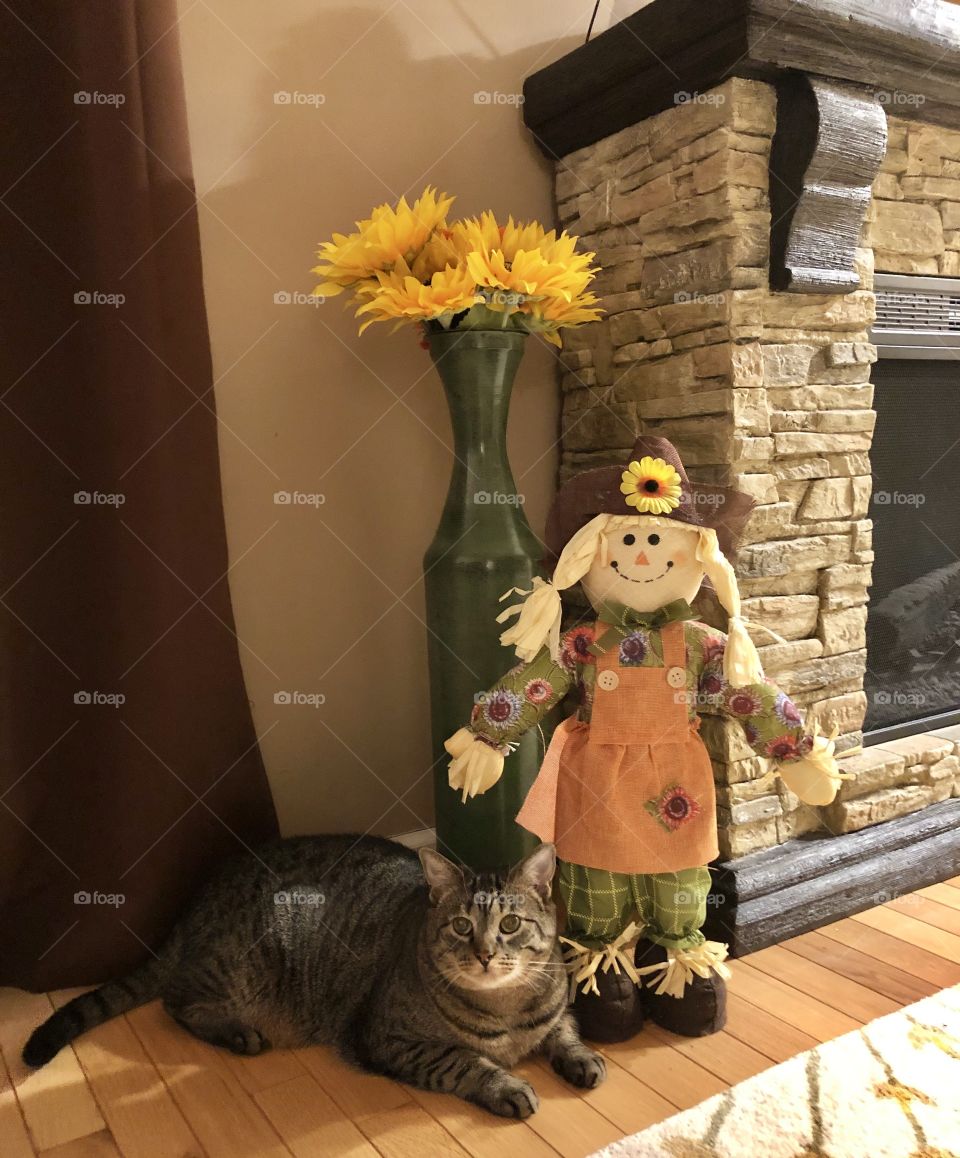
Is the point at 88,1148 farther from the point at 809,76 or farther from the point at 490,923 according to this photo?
the point at 809,76

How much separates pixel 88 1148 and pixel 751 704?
1.09m

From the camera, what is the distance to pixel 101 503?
148 cm

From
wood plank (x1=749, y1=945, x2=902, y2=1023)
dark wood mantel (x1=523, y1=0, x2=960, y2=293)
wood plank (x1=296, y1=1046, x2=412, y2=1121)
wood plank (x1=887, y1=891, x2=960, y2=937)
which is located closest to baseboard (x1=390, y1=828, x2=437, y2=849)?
wood plank (x1=296, y1=1046, x2=412, y2=1121)

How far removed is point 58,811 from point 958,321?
77.8 inches

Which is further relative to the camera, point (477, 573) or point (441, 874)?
point (477, 573)

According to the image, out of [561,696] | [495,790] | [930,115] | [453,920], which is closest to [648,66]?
[930,115]

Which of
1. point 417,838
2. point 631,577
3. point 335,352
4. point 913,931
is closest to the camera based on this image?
point 631,577

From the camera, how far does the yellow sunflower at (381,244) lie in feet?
4.90

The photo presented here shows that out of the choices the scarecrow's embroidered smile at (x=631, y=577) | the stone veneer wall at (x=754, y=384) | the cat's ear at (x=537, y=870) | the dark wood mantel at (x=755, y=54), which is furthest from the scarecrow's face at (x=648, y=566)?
the dark wood mantel at (x=755, y=54)

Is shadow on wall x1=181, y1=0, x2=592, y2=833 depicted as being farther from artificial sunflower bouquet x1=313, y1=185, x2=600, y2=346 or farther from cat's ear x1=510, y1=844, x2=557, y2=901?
cat's ear x1=510, y1=844, x2=557, y2=901

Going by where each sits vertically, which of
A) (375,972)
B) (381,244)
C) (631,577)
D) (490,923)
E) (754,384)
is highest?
(381,244)

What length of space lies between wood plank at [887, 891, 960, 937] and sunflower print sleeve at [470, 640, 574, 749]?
0.86 meters

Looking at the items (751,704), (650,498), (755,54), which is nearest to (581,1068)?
(751,704)

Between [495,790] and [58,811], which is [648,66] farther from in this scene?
[58,811]
